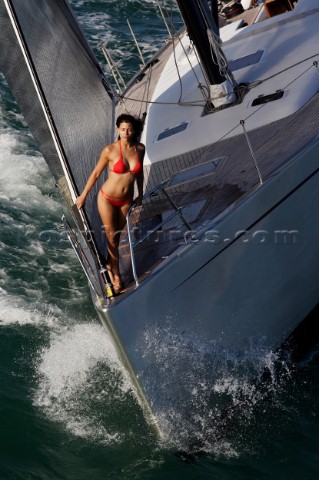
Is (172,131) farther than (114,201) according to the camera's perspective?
Yes

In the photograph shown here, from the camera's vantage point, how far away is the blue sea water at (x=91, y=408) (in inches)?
283

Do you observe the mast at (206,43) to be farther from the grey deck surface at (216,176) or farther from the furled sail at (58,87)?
the furled sail at (58,87)

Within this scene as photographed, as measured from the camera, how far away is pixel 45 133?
8102 millimetres

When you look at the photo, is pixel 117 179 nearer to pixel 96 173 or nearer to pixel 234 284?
pixel 96 173

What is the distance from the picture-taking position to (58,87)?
8.08 m

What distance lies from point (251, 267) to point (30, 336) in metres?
2.62

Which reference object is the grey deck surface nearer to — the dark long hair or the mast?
the mast

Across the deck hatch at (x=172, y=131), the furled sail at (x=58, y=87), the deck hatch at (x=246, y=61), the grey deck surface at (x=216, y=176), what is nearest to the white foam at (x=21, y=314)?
the furled sail at (x=58, y=87)

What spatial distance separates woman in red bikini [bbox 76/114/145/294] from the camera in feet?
22.9

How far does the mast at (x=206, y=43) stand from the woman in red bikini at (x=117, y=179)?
2.39 metres

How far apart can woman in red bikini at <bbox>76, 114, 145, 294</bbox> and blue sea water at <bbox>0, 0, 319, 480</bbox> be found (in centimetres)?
133

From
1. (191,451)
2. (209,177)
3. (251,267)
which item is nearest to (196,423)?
(191,451)

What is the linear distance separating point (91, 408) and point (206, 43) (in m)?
3.72

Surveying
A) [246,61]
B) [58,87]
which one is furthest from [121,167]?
[246,61]
